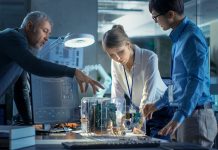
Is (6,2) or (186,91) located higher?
(6,2)

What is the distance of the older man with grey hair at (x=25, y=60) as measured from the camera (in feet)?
6.16

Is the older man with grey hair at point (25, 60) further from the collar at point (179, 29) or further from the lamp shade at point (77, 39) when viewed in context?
the collar at point (179, 29)

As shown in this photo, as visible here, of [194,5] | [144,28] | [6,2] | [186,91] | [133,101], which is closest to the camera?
[186,91]

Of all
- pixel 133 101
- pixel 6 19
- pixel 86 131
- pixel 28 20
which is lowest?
pixel 86 131

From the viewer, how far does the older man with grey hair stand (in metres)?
1.88

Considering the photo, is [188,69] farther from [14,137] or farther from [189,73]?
[14,137]

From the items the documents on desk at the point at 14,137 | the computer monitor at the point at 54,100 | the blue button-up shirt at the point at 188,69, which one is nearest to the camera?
the documents on desk at the point at 14,137

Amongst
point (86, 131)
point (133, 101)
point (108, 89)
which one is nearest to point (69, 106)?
point (86, 131)

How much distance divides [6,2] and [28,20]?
1686 millimetres

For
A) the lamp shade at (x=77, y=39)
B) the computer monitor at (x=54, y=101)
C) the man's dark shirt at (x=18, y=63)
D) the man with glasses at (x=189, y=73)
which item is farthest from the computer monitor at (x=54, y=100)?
the man with glasses at (x=189, y=73)

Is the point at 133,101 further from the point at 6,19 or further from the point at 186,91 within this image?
the point at 6,19

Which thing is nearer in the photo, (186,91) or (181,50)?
(186,91)

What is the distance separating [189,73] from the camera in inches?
73.4

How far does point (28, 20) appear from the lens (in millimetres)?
2369
